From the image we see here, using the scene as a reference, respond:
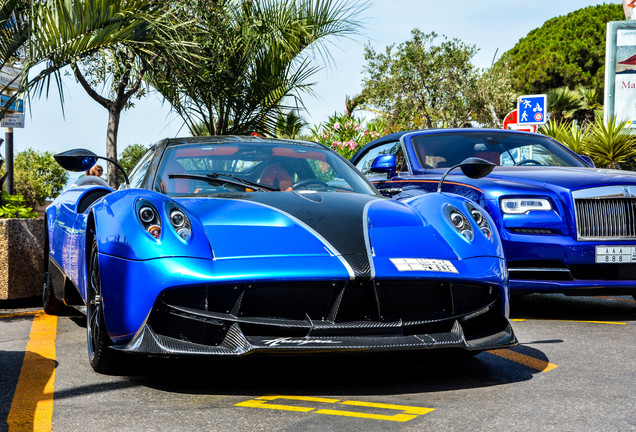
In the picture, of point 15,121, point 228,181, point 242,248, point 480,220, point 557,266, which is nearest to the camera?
point 242,248

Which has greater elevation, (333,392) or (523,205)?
(523,205)

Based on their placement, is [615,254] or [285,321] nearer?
[285,321]

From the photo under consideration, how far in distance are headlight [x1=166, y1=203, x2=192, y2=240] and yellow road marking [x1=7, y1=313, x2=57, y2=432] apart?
2.95ft

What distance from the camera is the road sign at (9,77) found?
7582 millimetres

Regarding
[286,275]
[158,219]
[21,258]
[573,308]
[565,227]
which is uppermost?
[158,219]

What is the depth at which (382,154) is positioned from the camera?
8047 mm

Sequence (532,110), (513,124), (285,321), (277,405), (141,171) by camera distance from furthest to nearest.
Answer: (513,124), (532,110), (141,171), (285,321), (277,405)

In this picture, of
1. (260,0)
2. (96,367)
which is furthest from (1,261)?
(260,0)

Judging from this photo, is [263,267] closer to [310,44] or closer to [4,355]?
[4,355]

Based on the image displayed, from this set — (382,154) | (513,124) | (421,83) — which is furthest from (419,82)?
(382,154)

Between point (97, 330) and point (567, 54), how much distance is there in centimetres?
4866

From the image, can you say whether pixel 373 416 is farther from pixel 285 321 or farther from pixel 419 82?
pixel 419 82

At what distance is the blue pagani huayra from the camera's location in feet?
11.0

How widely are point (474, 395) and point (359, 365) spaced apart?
2.69ft
